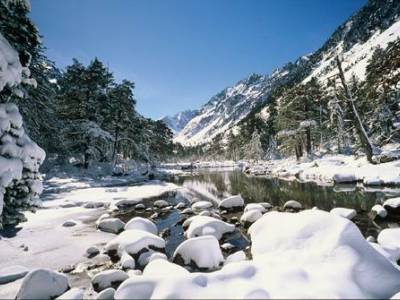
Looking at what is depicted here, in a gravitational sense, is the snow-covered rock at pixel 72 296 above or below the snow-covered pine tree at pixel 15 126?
below

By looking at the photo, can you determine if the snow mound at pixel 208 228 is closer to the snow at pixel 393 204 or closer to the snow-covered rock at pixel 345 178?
the snow at pixel 393 204

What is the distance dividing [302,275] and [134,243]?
497cm

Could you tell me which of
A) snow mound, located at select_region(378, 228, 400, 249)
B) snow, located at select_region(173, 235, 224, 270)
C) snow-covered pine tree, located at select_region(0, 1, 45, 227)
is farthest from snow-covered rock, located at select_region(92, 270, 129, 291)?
snow mound, located at select_region(378, 228, 400, 249)

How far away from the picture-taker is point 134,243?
7.50 metres

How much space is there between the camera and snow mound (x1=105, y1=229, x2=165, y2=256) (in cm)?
743

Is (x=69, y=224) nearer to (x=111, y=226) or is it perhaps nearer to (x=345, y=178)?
(x=111, y=226)

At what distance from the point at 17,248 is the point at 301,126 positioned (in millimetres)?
38586

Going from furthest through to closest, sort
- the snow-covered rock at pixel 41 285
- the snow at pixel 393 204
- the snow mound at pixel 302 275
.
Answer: the snow at pixel 393 204, the snow-covered rock at pixel 41 285, the snow mound at pixel 302 275

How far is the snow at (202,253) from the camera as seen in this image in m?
6.66

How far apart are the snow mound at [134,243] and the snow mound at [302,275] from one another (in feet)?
7.99

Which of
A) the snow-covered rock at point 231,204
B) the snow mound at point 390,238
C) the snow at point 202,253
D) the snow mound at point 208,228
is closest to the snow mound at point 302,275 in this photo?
the snow at point 202,253

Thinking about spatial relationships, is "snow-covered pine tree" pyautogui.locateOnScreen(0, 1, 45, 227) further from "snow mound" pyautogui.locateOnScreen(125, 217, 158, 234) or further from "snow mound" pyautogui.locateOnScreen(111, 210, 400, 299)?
"snow mound" pyautogui.locateOnScreen(111, 210, 400, 299)

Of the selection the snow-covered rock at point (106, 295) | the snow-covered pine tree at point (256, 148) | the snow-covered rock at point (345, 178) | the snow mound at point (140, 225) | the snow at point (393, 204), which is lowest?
the snow-covered rock at point (106, 295)

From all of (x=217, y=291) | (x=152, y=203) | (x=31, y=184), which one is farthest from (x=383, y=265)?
(x=152, y=203)
